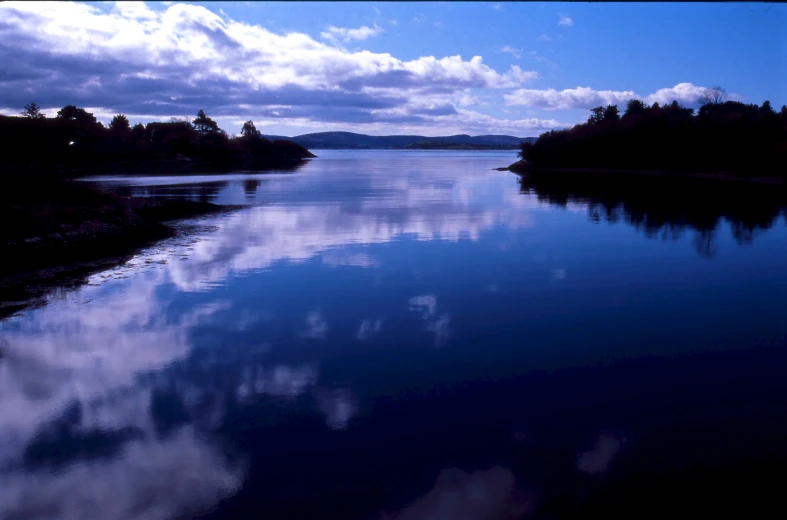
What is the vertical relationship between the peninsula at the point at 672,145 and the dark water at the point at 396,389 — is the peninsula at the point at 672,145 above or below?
above

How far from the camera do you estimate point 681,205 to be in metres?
41.0

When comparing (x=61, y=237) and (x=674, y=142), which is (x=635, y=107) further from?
(x=61, y=237)

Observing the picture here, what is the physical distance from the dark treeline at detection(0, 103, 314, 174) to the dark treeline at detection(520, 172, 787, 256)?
63175 mm

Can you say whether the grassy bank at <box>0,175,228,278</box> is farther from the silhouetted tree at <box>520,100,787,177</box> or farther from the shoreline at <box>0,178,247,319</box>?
the silhouetted tree at <box>520,100,787,177</box>

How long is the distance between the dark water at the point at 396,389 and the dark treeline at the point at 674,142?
5150 centimetres

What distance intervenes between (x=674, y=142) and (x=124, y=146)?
9790 cm

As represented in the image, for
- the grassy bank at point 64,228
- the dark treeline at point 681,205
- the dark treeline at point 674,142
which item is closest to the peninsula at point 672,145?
the dark treeline at point 674,142

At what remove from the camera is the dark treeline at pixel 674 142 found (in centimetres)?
6419

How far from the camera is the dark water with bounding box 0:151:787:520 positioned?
7.66 metres

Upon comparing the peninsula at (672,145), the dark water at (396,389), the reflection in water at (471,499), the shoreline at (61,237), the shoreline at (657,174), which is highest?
the peninsula at (672,145)

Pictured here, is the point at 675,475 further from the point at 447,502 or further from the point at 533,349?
the point at 533,349

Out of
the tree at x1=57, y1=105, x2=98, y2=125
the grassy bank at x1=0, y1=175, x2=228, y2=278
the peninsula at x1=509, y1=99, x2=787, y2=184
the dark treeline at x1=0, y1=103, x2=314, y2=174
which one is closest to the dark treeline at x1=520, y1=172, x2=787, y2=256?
the peninsula at x1=509, y1=99, x2=787, y2=184

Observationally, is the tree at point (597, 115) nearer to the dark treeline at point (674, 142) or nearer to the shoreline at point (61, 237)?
the dark treeline at point (674, 142)

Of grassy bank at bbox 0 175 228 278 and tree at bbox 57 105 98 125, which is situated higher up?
tree at bbox 57 105 98 125
